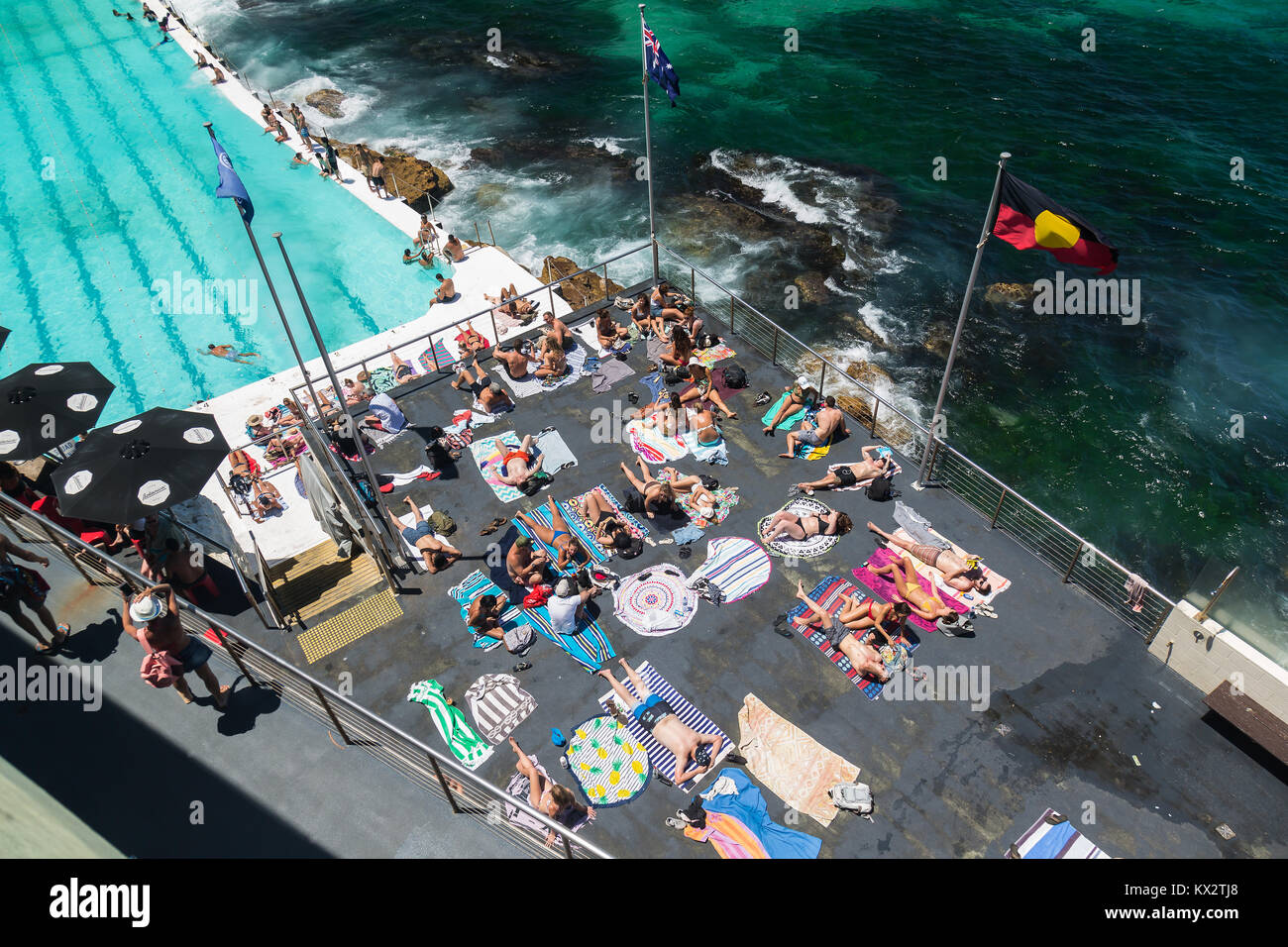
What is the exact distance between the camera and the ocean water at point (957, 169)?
27.4 m

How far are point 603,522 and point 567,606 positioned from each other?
229 centimetres

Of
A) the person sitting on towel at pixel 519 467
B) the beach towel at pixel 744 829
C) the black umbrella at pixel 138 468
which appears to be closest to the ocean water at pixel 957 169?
the beach towel at pixel 744 829

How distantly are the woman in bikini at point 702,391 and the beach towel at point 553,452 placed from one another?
9.51 feet

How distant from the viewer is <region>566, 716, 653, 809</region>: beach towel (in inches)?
466

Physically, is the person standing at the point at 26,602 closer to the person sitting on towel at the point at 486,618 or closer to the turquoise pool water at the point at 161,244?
the person sitting on towel at the point at 486,618

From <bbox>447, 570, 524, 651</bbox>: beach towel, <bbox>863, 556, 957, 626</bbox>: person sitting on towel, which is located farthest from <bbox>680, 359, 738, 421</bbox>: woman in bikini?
<bbox>447, 570, 524, 651</bbox>: beach towel

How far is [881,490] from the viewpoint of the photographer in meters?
15.5

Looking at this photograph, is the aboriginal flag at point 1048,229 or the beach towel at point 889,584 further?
the beach towel at point 889,584

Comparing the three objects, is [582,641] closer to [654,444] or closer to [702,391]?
[654,444]

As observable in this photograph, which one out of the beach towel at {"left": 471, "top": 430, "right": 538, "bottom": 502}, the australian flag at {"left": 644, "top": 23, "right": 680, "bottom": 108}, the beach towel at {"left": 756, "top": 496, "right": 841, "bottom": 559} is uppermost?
the australian flag at {"left": 644, "top": 23, "right": 680, "bottom": 108}

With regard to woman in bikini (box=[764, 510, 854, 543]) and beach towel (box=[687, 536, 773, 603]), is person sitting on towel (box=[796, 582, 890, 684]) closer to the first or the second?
beach towel (box=[687, 536, 773, 603])

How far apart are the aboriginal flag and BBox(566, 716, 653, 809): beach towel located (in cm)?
963
